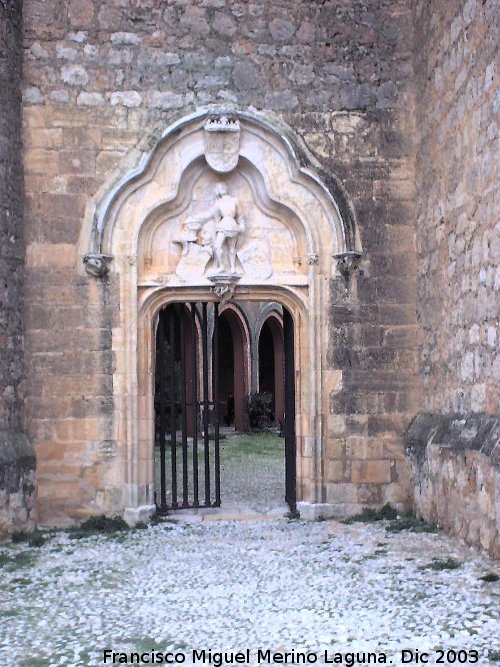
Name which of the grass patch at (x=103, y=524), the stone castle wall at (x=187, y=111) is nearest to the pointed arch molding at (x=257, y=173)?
the stone castle wall at (x=187, y=111)

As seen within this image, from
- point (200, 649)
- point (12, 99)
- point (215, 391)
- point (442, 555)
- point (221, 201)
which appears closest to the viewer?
point (200, 649)

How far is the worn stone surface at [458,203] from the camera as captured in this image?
18.5 ft

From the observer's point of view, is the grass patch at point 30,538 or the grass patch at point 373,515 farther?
the grass patch at point 373,515

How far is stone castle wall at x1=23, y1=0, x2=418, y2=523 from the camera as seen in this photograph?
6934 millimetres

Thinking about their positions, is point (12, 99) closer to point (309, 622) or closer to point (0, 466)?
point (0, 466)

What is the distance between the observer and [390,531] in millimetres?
6562

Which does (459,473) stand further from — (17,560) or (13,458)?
(13,458)

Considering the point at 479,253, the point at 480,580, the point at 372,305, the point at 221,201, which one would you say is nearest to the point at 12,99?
the point at 221,201

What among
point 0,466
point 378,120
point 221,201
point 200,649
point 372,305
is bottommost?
point 200,649

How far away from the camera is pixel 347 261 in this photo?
7.12 meters

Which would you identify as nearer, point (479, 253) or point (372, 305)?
point (479, 253)

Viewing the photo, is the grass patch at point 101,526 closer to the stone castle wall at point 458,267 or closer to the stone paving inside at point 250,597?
the stone paving inside at point 250,597

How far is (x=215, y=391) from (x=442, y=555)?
3.20 metres

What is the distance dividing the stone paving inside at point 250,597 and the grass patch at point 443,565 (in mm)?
13
